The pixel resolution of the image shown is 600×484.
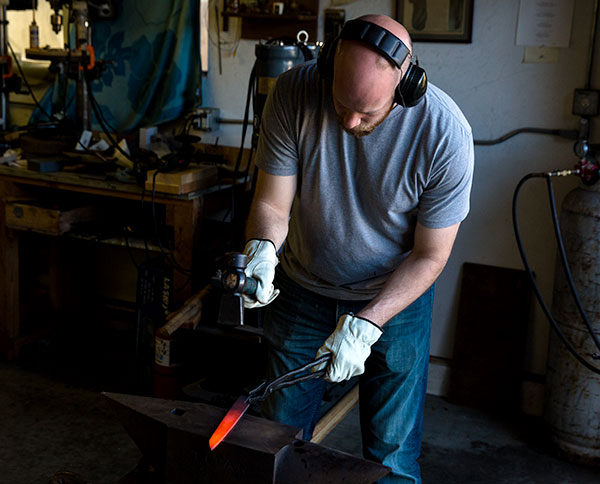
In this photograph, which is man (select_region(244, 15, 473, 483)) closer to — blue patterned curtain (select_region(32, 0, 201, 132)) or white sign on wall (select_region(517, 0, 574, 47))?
white sign on wall (select_region(517, 0, 574, 47))

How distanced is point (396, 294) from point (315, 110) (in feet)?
1.40

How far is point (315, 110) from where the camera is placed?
1.55 m

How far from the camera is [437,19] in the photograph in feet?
8.72

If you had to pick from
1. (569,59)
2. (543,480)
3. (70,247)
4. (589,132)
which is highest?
(569,59)

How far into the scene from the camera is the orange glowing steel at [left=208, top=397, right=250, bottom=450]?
1.18 metres

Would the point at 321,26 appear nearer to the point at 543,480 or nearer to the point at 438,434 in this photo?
the point at 438,434

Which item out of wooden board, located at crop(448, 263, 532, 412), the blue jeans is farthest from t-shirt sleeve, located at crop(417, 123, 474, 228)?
wooden board, located at crop(448, 263, 532, 412)

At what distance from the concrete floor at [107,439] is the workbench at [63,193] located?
0.21m

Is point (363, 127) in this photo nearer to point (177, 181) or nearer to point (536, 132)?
point (177, 181)

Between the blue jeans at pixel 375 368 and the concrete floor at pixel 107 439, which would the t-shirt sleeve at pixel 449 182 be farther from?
the concrete floor at pixel 107 439

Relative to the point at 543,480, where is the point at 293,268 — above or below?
above

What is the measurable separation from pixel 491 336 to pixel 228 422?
5.94 feet

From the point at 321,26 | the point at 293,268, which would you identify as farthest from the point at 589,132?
the point at 293,268

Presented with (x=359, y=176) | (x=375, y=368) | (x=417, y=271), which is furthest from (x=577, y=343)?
(x=359, y=176)
